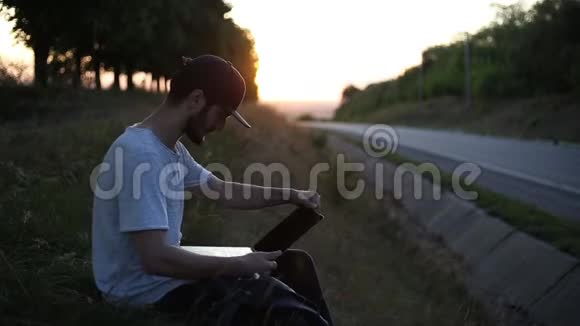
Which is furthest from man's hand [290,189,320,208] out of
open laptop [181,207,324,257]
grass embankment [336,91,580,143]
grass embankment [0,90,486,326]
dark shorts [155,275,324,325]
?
grass embankment [336,91,580,143]

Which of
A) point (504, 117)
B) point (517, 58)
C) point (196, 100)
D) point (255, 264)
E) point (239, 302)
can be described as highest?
point (517, 58)

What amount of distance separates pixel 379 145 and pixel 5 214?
27.4 m

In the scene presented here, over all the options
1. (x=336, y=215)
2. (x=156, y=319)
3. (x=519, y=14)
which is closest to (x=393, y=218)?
(x=336, y=215)

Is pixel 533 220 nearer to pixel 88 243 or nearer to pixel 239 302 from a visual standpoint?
pixel 88 243

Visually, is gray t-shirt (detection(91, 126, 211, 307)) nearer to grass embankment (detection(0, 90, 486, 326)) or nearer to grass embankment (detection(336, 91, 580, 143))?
grass embankment (detection(0, 90, 486, 326))

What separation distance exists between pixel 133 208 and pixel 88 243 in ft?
7.86

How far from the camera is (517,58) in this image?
4703 cm

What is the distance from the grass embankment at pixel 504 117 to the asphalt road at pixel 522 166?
4.87 metres

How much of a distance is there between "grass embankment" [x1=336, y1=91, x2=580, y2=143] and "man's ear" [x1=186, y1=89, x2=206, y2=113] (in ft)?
93.0

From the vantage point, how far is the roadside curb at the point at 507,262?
7.54 meters

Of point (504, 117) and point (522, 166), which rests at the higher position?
point (504, 117)

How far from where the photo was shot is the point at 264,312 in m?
3.14

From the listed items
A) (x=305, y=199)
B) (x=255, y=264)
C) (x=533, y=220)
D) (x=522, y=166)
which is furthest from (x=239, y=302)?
(x=522, y=166)

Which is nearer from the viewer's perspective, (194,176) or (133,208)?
(133,208)
